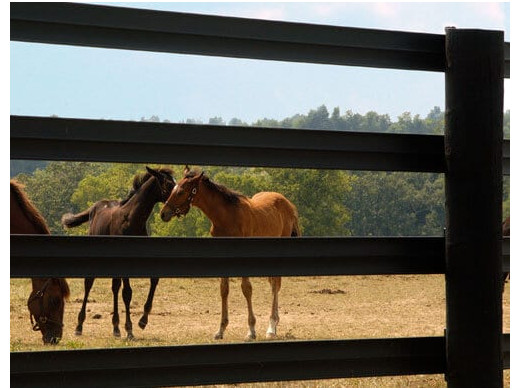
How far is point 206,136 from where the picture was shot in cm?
265

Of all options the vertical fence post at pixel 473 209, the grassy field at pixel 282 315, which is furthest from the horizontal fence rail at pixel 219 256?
the grassy field at pixel 282 315

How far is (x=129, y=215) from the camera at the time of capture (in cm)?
1199

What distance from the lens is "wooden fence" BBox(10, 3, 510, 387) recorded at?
8.31ft

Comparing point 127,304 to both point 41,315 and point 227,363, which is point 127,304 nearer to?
point 41,315

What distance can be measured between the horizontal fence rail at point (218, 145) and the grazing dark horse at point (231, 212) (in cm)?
788

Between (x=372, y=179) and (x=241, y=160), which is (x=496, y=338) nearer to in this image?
(x=241, y=160)

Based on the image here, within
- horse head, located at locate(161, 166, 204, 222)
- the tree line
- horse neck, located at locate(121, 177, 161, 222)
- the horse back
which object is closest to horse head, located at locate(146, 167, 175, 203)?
horse neck, located at locate(121, 177, 161, 222)

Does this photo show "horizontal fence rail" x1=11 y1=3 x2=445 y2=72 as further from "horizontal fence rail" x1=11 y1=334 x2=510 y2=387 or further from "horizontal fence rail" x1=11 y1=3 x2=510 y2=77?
"horizontal fence rail" x1=11 y1=334 x2=510 y2=387

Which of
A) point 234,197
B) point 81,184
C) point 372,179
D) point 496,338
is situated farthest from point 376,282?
point 372,179

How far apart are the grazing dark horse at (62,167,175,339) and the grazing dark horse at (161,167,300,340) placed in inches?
26.5

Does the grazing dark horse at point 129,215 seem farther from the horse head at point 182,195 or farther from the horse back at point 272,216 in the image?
the horse back at point 272,216

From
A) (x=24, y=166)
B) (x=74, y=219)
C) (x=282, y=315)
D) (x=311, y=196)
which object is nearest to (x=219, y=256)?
(x=74, y=219)

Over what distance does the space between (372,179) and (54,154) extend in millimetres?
90400

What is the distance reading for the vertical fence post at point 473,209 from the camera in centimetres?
282
